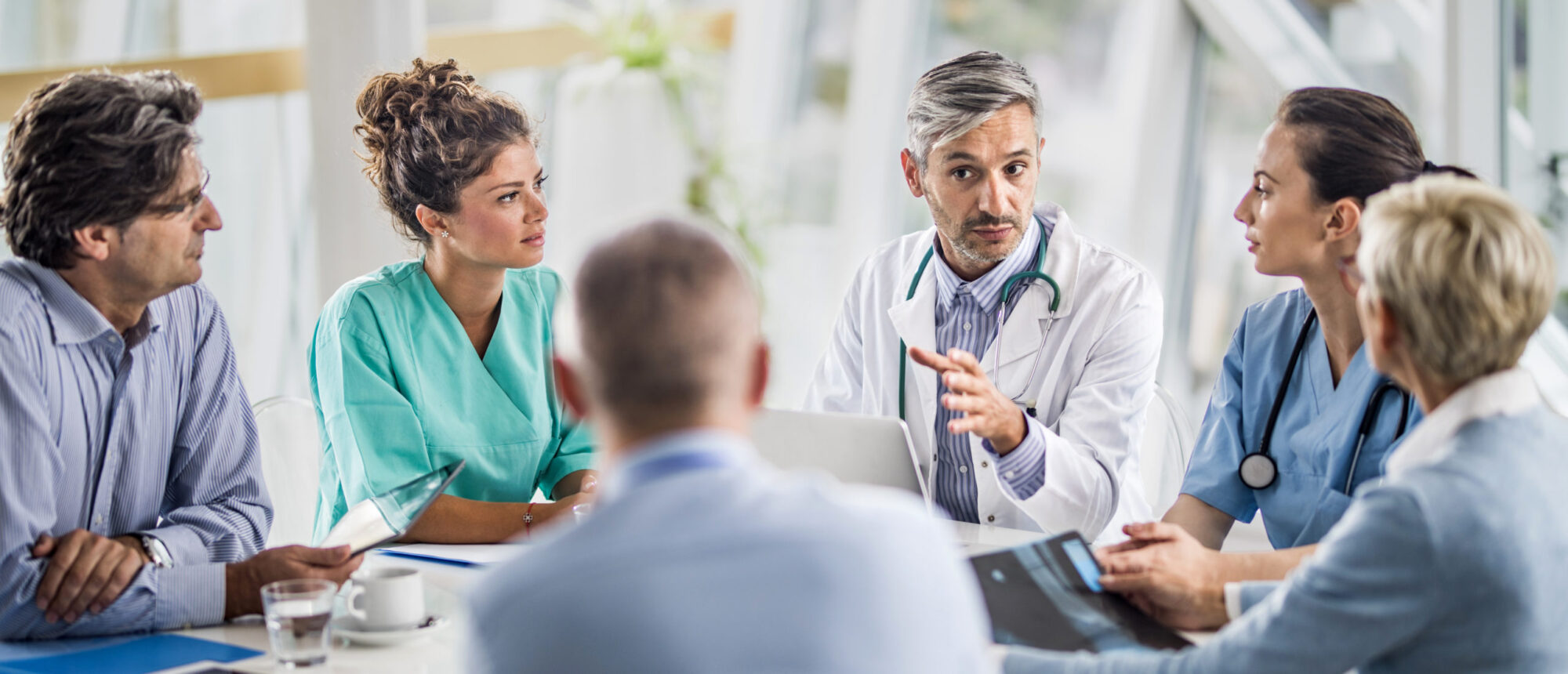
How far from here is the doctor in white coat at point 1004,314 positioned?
2250 mm

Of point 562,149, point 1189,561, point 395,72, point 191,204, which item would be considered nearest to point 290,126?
point 562,149

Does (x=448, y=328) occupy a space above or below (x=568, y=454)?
above

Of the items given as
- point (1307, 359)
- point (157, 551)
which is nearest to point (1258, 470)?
point (1307, 359)

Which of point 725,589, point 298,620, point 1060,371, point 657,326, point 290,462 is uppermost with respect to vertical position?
point 657,326

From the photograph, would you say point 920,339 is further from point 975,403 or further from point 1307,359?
point 1307,359

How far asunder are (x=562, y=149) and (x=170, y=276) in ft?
11.9

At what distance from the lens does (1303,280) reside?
6.69ft

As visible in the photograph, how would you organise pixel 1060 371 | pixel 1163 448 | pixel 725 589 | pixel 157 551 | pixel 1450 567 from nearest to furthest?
pixel 725 589
pixel 1450 567
pixel 157 551
pixel 1060 371
pixel 1163 448

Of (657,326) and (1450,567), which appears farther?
(1450,567)

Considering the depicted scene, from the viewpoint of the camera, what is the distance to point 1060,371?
7.67ft

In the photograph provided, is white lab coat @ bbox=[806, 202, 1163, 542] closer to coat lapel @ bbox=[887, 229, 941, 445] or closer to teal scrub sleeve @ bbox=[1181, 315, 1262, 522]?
coat lapel @ bbox=[887, 229, 941, 445]

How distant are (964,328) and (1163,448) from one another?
21.8 inches

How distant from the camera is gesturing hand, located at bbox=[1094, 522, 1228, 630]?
1473 mm

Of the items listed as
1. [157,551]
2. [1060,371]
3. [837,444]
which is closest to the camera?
[157,551]
